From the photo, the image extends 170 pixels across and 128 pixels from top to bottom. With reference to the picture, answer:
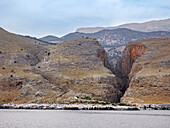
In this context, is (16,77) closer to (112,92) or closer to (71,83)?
(71,83)

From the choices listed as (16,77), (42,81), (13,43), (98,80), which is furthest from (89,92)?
(13,43)

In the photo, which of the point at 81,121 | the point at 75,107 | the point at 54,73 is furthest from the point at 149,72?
the point at 81,121

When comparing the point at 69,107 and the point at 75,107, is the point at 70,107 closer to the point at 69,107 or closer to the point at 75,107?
the point at 69,107

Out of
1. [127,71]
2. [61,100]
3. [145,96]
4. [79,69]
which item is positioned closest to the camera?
[61,100]

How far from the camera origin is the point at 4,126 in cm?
5550

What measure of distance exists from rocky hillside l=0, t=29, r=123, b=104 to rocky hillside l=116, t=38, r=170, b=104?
36.0ft

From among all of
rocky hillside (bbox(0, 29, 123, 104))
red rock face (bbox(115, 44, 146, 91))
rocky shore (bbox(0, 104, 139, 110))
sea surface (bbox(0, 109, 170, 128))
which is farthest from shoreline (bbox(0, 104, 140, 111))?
red rock face (bbox(115, 44, 146, 91))

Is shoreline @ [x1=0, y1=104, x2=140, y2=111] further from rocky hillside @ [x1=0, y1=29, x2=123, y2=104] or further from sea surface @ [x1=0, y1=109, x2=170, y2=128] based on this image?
sea surface @ [x1=0, y1=109, x2=170, y2=128]

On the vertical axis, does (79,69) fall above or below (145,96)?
above

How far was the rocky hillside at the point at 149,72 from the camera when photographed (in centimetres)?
12726

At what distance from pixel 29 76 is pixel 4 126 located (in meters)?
77.9

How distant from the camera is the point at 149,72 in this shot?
14275cm

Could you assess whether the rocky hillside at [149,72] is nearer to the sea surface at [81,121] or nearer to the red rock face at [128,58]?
the red rock face at [128,58]

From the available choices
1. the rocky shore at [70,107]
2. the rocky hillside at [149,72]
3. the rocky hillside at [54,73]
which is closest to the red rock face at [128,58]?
the rocky hillside at [149,72]
